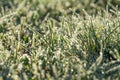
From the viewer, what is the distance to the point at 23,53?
2.09 m

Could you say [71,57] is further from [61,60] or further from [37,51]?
[37,51]

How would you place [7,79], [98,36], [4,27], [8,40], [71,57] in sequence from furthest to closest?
[4,27] → [8,40] → [98,36] → [71,57] → [7,79]

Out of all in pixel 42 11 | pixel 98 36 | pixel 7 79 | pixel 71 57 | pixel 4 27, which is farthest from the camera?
pixel 42 11

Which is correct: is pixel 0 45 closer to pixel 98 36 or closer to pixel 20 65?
pixel 20 65

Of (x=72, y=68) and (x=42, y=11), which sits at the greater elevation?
(x=42, y=11)

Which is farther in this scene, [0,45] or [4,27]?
[4,27]

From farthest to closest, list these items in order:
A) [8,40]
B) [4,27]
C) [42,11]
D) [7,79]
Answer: [42,11], [4,27], [8,40], [7,79]

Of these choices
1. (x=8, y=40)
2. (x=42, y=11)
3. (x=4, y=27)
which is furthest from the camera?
(x=42, y=11)

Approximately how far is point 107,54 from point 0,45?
0.66 m

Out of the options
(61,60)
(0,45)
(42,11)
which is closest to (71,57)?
(61,60)

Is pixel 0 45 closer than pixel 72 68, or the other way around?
pixel 72 68

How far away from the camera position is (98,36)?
202cm

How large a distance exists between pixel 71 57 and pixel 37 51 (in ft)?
0.78

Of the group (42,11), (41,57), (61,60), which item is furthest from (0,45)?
(42,11)
